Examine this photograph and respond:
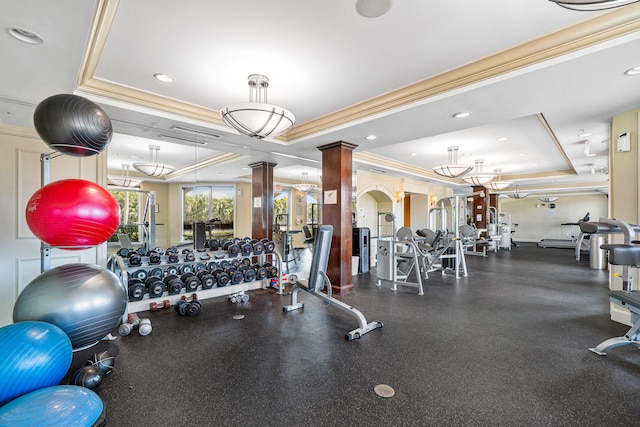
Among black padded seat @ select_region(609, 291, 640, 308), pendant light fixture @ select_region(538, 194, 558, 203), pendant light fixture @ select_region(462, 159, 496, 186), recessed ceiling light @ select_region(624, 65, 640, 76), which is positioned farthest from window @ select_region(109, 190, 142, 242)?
pendant light fixture @ select_region(538, 194, 558, 203)

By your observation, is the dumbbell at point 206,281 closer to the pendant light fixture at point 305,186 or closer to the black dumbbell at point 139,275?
the black dumbbell at point 139,275

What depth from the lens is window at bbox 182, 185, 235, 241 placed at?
4.98 metres

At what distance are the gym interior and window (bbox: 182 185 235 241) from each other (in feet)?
0.10

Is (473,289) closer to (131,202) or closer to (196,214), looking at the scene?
(196,214)

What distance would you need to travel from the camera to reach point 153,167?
181 inches

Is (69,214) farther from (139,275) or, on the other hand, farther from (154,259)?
(139,275)

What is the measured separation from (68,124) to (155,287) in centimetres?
239

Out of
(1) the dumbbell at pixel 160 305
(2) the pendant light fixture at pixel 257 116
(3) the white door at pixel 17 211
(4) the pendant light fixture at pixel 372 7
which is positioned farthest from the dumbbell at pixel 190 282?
(4) the pendant light fixture at pixel 372 7

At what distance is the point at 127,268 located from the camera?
3.49 metres

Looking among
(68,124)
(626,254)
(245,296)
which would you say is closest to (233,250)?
(245,296)

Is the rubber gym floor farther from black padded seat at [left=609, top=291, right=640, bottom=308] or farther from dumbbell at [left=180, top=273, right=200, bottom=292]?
black padded seat at [left=609, top=291, right=640, bottom=308]

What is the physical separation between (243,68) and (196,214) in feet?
9.82

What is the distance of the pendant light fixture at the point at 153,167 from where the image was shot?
4.46 meters

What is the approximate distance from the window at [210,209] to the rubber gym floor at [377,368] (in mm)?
A: 1493
